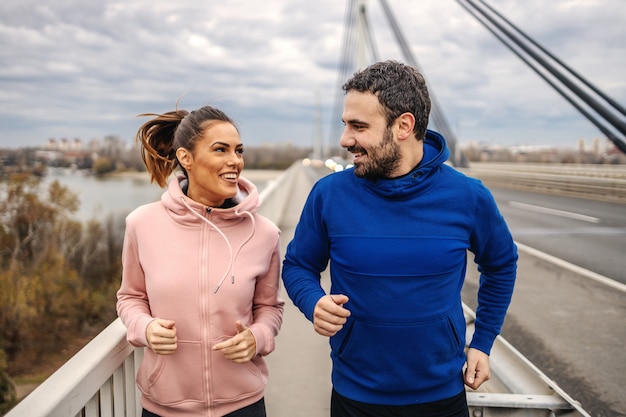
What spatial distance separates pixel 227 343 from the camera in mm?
1699

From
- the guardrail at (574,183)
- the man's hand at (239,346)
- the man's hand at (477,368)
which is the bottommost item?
the guardrail at (574,183)

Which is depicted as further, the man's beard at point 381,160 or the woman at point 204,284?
the woman at point 204,284

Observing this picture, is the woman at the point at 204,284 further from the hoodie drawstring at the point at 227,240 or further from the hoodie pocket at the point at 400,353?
the hoodie pocket at the point at 400,353

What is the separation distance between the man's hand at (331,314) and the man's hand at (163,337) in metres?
0.48

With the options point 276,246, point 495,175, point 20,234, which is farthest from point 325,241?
point 20,234

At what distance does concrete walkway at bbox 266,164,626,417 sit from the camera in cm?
335

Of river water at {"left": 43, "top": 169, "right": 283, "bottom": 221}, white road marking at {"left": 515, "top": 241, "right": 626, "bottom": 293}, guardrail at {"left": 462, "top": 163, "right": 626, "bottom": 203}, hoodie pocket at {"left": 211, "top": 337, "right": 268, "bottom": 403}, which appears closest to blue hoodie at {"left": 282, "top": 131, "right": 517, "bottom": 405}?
hoodie pocket at {"left": 211, "top": 337, "right": 268, "bottom": 403}

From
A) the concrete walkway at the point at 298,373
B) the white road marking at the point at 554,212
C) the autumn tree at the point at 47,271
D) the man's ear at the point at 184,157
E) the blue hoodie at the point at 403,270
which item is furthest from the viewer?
the autumn tree at the point at 47,271

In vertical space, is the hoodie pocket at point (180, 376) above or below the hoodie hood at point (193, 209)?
below

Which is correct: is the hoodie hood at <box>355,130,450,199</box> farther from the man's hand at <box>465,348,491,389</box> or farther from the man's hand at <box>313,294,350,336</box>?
the man's hand at <box>465,348,491,389</box>

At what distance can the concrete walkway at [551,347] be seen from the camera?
11.0 ft

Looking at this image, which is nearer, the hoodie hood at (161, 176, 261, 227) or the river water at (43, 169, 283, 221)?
the hoodie hood at (161, 176, 261, 227)

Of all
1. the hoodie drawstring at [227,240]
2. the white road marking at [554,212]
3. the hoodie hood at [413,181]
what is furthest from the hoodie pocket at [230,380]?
the white road marking at [554,212]

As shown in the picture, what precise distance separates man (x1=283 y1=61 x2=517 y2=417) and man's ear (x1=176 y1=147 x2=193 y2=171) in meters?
0.53
